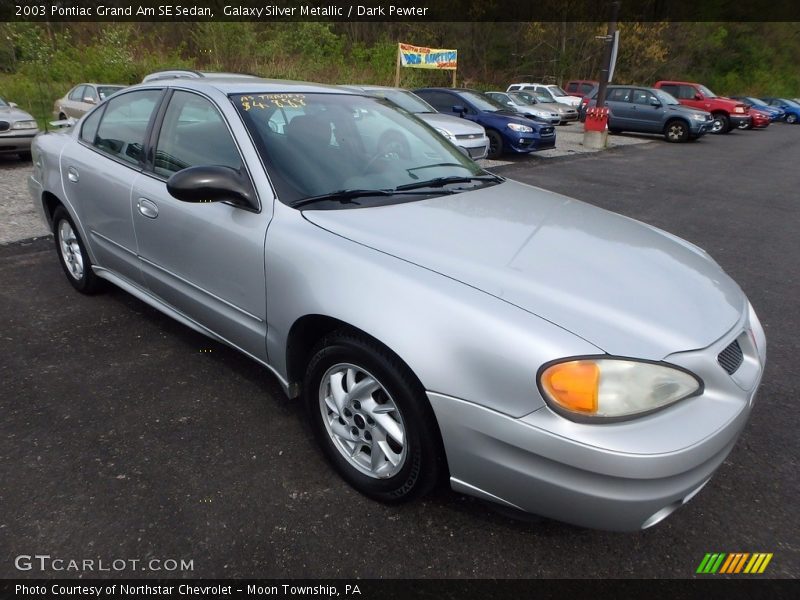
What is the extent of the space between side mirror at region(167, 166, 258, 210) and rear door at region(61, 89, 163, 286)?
3.25 ft

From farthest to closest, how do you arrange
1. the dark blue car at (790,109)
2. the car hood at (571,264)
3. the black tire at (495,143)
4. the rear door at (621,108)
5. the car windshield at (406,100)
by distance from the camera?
1. the dark blue car at (790,109)
2. the rear door at (621,108)
3. the black tire at (495,143)
4. the car windshield at (406,100)
5. the car hood at (571,264)

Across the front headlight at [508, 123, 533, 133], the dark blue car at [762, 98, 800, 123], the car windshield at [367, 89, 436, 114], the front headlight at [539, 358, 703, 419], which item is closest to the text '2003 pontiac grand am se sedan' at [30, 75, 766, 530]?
the front headlight at [539, 358, 703, 419]

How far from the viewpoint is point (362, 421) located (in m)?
2.24

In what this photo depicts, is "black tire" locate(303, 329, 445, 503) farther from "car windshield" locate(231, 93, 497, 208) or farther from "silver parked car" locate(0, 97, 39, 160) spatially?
"silver parked car" locate(0, 97, 39, 160)

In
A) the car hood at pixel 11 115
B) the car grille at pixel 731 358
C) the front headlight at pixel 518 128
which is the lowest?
the front headlight at pixel 518 128

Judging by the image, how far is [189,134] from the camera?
298cm

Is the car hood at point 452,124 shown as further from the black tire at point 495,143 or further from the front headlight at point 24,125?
the front headlight at point 24,125

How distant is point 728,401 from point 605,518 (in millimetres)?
575

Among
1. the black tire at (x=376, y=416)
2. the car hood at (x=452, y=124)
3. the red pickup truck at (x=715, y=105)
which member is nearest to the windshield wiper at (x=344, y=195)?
the black tire at (x=376, y=416)

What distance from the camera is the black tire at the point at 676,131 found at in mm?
17817

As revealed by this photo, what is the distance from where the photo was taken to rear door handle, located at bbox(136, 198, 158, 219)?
298 cm

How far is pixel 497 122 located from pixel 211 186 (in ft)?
35.3
